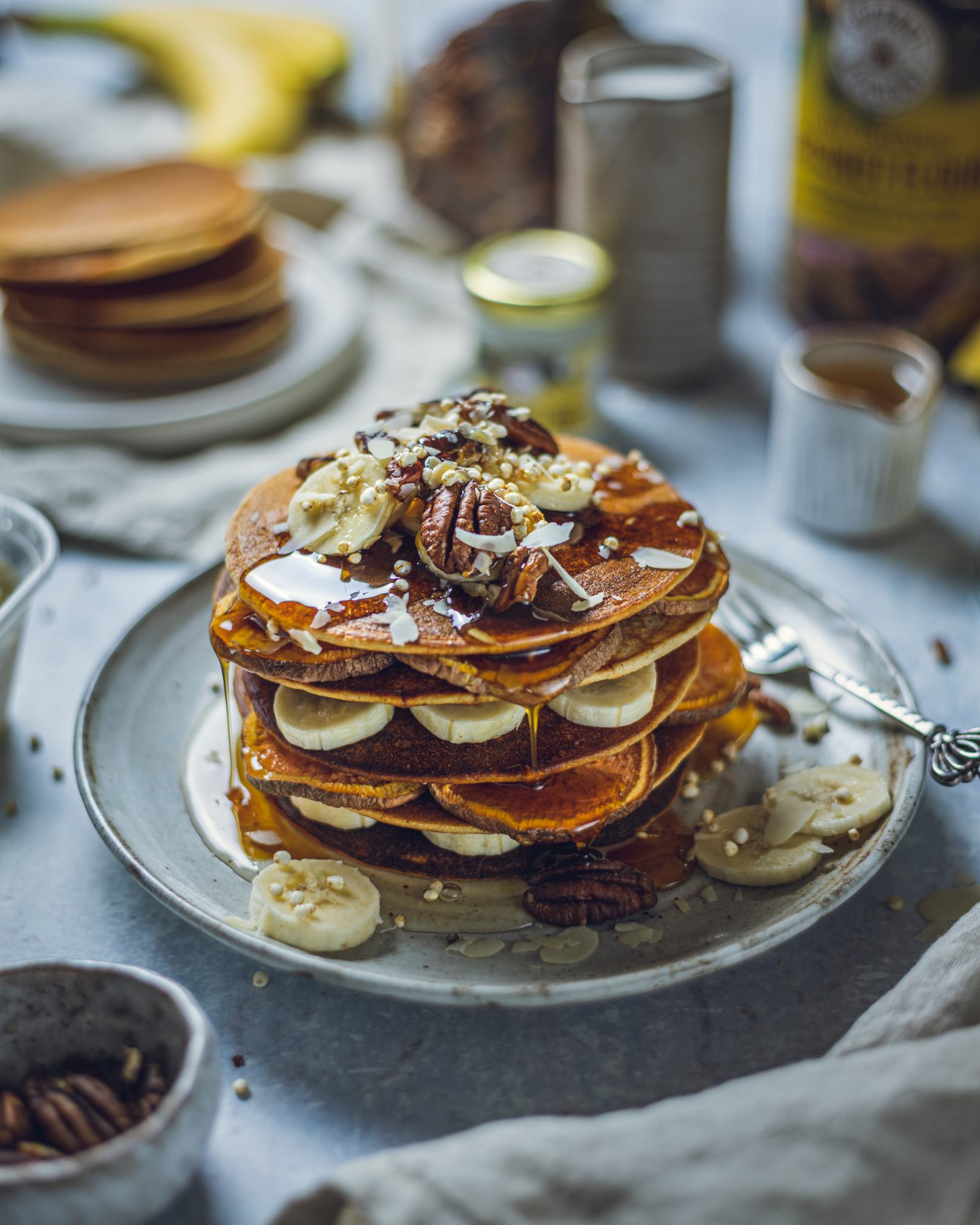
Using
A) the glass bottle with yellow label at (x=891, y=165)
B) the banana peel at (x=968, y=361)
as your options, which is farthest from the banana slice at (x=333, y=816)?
the glass bottle with yellow label at (x=891, y=165)

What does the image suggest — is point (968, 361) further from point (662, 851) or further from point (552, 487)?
point (662, 851)

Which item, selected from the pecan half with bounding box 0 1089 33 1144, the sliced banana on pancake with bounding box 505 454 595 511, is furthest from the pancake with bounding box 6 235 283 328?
the pecan half with bounding box 0 1089 33 1144

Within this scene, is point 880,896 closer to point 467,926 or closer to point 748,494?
point 467,926

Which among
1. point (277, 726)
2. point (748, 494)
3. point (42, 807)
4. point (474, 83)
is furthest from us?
point (474, 83)

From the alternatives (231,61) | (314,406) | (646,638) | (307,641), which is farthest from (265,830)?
(231,61)

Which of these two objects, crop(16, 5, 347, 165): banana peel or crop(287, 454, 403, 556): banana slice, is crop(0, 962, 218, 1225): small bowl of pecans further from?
crop(16, 5, 347, 165): banana peel

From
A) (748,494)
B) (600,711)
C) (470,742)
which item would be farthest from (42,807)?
(748,494)

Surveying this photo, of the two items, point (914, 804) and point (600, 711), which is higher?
point (600, 711)
